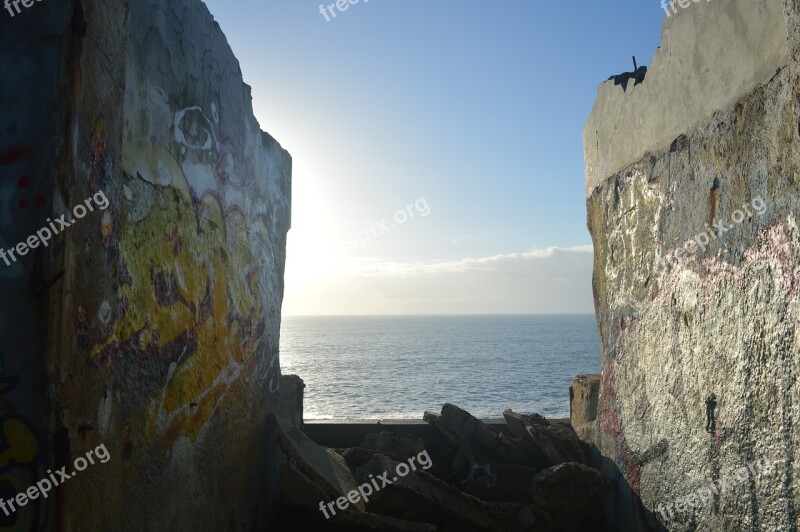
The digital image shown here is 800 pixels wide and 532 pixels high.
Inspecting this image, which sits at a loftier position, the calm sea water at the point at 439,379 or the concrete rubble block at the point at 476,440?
the concrete rubble block at the point at 476,440

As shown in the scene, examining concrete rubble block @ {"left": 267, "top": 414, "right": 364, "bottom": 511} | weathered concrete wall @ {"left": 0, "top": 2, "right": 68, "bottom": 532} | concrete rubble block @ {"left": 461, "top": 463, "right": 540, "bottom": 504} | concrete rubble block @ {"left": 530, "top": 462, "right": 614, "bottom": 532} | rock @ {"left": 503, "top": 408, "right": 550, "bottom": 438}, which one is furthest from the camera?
rock @ {"left": 503, "top": 408, "right": 550, "bottom": 438}

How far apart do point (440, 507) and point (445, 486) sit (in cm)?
31

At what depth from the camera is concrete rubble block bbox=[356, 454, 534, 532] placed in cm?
489

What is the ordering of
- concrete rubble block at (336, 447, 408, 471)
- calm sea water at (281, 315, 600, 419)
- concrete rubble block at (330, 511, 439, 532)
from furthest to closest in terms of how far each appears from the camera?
calm sea water at (281, 315, 600, 419) < concrete rubble block at (336, 447, 408, 471) < concrete rubble block at (330, 511, 439, 532)

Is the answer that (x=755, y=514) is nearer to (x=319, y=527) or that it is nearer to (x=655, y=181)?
(x=655, y=181)

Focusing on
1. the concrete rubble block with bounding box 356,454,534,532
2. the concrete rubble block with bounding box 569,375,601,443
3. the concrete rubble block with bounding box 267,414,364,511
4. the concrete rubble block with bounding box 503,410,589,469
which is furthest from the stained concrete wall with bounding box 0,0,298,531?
the concrete rubble block with bounding box 569,375,601,443

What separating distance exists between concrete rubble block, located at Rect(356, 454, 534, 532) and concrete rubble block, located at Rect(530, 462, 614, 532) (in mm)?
220

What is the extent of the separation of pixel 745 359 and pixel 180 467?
3191 millimetres

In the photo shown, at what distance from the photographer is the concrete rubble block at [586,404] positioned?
6191mm

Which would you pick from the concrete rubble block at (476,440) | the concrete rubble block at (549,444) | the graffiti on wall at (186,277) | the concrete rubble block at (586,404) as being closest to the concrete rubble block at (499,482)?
the concrete rubble block at (549,444)

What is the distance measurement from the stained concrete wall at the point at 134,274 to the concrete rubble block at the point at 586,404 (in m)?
2.97

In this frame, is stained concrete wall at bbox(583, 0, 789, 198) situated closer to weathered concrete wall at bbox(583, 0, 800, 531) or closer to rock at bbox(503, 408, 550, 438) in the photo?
weathered concrete wall at bbox(583, 0, 800, 531)

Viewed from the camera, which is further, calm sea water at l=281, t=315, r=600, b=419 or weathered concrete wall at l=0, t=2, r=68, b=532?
calm sea water at l=281, t=315, r=600, b=419

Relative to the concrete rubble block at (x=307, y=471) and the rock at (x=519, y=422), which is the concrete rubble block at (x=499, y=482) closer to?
the rock at (x=519, y=422)
